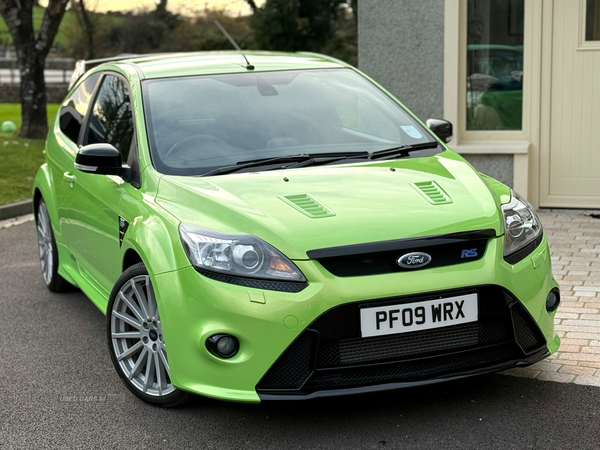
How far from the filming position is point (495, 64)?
8977mm

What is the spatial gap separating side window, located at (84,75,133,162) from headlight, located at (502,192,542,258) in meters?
2.01

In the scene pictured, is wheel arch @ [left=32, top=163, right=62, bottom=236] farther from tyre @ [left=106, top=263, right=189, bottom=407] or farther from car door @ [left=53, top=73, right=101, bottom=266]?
tyre @ [left=106, top=263, right=189, bottom=407]

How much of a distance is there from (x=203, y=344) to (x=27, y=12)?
48.1 ft

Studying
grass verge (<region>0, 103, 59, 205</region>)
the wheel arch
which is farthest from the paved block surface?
grass verge (<region>0, 103, 59, 205</region>)

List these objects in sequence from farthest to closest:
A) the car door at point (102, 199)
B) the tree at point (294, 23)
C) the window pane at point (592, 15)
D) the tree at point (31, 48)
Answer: the tree at point (294, 23), the tree at point (31, 48), the window pane at point (592, 15), the car door at point (102, 199)

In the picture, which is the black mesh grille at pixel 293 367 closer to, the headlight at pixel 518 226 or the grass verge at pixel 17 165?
the headlight at pixel 518 226

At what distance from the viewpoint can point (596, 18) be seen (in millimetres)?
8477

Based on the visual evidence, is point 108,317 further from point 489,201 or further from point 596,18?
point 596,18

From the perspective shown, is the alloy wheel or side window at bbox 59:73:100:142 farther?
side window at bbox 59:73:100:142

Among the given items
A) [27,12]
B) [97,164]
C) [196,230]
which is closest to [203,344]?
[196,230]

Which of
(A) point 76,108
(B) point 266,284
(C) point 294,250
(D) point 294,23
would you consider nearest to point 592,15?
(A) point 76,108

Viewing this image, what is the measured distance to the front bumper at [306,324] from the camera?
3465 millimetres

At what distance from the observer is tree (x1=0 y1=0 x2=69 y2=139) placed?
16672 millimetres

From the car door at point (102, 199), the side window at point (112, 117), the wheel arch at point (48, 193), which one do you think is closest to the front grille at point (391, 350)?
the car door at point (102, 199)
